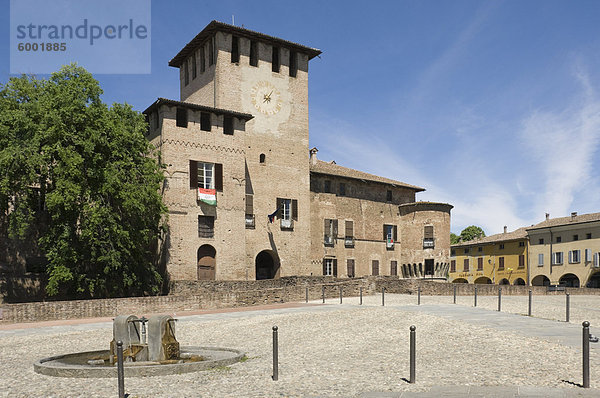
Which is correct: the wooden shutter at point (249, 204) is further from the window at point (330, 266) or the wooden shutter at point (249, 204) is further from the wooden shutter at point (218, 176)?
the window at point (330, 266)

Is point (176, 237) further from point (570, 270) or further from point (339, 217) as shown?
point (570, 270)

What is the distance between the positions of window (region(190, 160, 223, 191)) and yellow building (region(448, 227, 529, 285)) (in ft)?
128

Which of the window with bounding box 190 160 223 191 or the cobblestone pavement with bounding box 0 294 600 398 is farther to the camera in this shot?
the window with bounding box 190 160 223 191

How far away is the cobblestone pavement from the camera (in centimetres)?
865

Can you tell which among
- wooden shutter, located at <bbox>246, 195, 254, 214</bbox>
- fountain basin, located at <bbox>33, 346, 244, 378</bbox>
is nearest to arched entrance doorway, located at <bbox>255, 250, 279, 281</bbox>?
wooden shutter, located at <bbox>246, 195, 254, 214</bbox>

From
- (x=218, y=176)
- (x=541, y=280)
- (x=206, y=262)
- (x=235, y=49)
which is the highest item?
(x=235, y=49)

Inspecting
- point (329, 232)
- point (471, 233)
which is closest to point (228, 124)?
point (329, 232)

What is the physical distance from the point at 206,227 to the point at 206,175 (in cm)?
337

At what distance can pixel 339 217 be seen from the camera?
152ft

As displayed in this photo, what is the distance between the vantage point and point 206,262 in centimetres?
3547

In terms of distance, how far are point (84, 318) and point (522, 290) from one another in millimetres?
28697

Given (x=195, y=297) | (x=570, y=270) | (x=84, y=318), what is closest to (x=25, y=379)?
(x=84, y=318)

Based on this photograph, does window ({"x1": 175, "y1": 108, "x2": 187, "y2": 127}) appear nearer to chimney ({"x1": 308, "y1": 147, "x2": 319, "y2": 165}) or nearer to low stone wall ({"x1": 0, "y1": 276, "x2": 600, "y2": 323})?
low stone wall ({"x1": 0, "y1": 276, "x2": 600, "y2": 323})

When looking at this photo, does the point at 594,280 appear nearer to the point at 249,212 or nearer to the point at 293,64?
the point at 293,64
